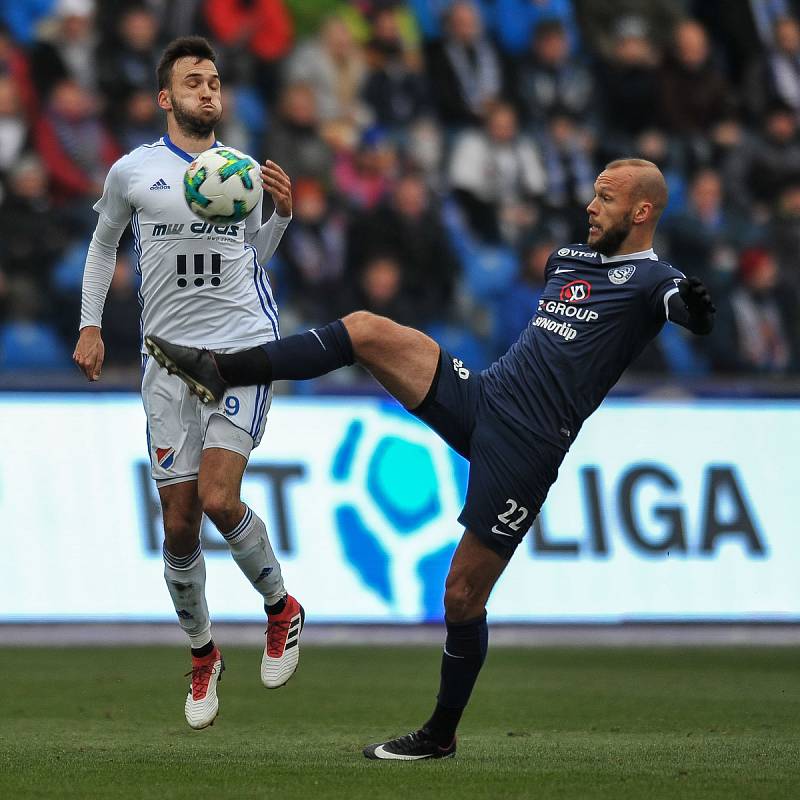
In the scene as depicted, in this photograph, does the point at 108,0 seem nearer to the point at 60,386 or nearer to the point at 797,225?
the point at 60,386

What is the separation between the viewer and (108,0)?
15.4 meters

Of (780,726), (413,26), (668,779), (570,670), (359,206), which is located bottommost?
(570,670)

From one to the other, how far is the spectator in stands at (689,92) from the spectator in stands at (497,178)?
1674mm

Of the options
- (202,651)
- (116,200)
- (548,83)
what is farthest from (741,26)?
(202,651)

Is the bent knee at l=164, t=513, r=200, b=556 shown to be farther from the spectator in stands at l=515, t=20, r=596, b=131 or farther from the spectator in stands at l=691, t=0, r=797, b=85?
the spectator in stands at l=691, t=0, r=797, b=85

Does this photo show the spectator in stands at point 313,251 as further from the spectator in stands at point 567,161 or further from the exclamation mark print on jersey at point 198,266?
the exclamation mark print on jersey at point 198,266

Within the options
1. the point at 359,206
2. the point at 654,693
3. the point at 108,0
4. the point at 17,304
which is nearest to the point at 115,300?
the point at 17,304

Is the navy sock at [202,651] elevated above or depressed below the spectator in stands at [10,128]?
below

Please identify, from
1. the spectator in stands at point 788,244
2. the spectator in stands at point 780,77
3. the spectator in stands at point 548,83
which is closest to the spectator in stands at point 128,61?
the spectator in stands at point 548,83

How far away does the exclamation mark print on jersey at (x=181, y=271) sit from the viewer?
25.1 ft

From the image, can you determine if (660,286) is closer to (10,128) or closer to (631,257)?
(631,257)

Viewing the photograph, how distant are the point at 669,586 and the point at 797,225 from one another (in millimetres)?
4985

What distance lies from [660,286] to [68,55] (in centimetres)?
899

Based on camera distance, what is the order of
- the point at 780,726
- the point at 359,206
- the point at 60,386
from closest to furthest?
the point at 780,726 < the point at 60,386 < the point at 359,206
